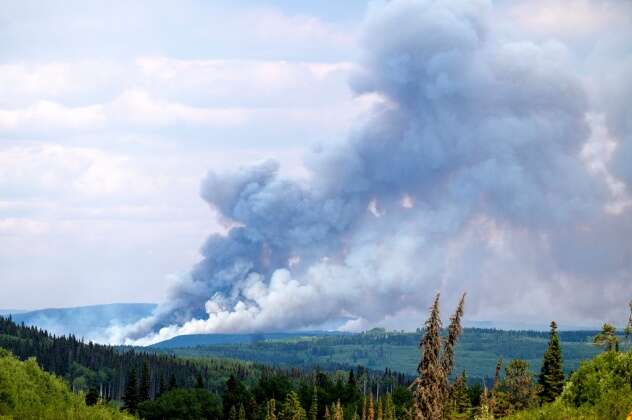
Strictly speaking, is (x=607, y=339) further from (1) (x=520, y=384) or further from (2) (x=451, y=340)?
(1) (x=520, y=384)

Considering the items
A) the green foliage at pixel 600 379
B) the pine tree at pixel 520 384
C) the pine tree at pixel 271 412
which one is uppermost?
the green foliage at pixel 600 379

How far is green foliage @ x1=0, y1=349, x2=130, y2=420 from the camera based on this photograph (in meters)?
50.9

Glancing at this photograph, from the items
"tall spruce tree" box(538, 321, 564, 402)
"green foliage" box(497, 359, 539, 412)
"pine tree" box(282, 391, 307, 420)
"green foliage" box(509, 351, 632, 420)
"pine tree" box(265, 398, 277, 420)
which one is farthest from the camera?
"pine tree" box(282, 391, 307, 420)

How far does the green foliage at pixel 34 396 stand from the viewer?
5091cm

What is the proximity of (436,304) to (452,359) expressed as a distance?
10236 millimetres

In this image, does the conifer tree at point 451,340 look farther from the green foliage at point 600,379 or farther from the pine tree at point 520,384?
the pine tree at point 520,384

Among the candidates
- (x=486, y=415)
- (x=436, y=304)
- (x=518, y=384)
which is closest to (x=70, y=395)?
(x=436, y=304)

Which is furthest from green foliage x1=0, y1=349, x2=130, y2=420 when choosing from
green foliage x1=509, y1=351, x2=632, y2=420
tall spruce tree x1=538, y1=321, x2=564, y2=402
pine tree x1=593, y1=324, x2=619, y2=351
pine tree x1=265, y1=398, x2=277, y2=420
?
pine tree x1=265, y1=398, x2=277, y2=420

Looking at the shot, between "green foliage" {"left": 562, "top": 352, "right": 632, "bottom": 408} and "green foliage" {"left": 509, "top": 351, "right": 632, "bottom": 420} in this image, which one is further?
"green foliage" {"left": 562, "top": 352, "right": 632, "bottom": 408}

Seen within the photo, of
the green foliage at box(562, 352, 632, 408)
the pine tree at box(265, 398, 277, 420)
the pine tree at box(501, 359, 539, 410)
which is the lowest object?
the pine tree at box(265, 398, 277, 420)

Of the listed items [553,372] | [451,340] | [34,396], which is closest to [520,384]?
[553,372]

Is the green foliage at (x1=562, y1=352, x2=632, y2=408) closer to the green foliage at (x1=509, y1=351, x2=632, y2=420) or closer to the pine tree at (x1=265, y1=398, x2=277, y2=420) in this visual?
the green foliage at (x1=509, y1=351, x2=632, y2=420)

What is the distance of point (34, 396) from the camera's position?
53156mm

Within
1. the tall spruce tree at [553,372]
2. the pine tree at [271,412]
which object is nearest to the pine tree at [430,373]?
the tall spruce tree at [553,372]
